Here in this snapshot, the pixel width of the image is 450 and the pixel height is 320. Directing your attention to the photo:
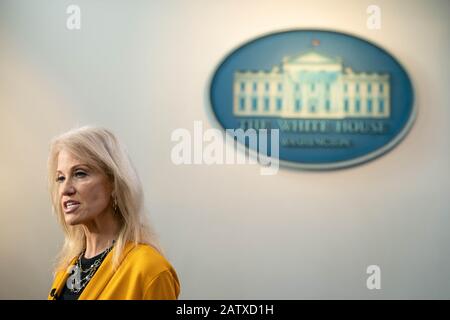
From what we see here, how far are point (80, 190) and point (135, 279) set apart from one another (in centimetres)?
29

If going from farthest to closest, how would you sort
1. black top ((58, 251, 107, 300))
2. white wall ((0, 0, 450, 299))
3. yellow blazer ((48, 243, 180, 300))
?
white wall ((0, 0, 450, 299)) → black top ((58, 251, 107, 300)) → yellow blazer ((48, 243, 180, 300))

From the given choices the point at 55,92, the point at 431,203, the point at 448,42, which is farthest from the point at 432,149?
the point at 55,92

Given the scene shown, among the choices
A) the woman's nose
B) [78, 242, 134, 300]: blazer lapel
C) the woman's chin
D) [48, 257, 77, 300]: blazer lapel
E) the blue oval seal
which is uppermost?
A: the blue oval seal

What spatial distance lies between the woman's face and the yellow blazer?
142 millimetres

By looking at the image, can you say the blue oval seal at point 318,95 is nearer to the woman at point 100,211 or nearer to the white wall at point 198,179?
the white wall at point 198,179

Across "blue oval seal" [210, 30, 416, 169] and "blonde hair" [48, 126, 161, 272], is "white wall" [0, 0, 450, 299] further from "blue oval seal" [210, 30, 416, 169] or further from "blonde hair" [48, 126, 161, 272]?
"blonde hair" [48, 126, 161, 272]

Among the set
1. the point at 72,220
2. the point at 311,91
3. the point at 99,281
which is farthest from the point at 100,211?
the point at 311,91

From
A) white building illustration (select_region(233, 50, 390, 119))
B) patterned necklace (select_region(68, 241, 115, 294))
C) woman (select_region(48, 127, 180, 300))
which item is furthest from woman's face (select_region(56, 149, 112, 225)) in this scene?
white building illustration (select_region(233, 50, 390, 119))

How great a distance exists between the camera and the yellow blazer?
4.78 feet

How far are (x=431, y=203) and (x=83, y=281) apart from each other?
2149 millimetres

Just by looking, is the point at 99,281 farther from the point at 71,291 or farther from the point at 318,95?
the point at 318,95

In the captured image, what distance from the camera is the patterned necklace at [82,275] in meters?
1.60

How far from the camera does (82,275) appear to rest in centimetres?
164

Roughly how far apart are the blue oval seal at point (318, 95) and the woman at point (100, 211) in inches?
64.0
